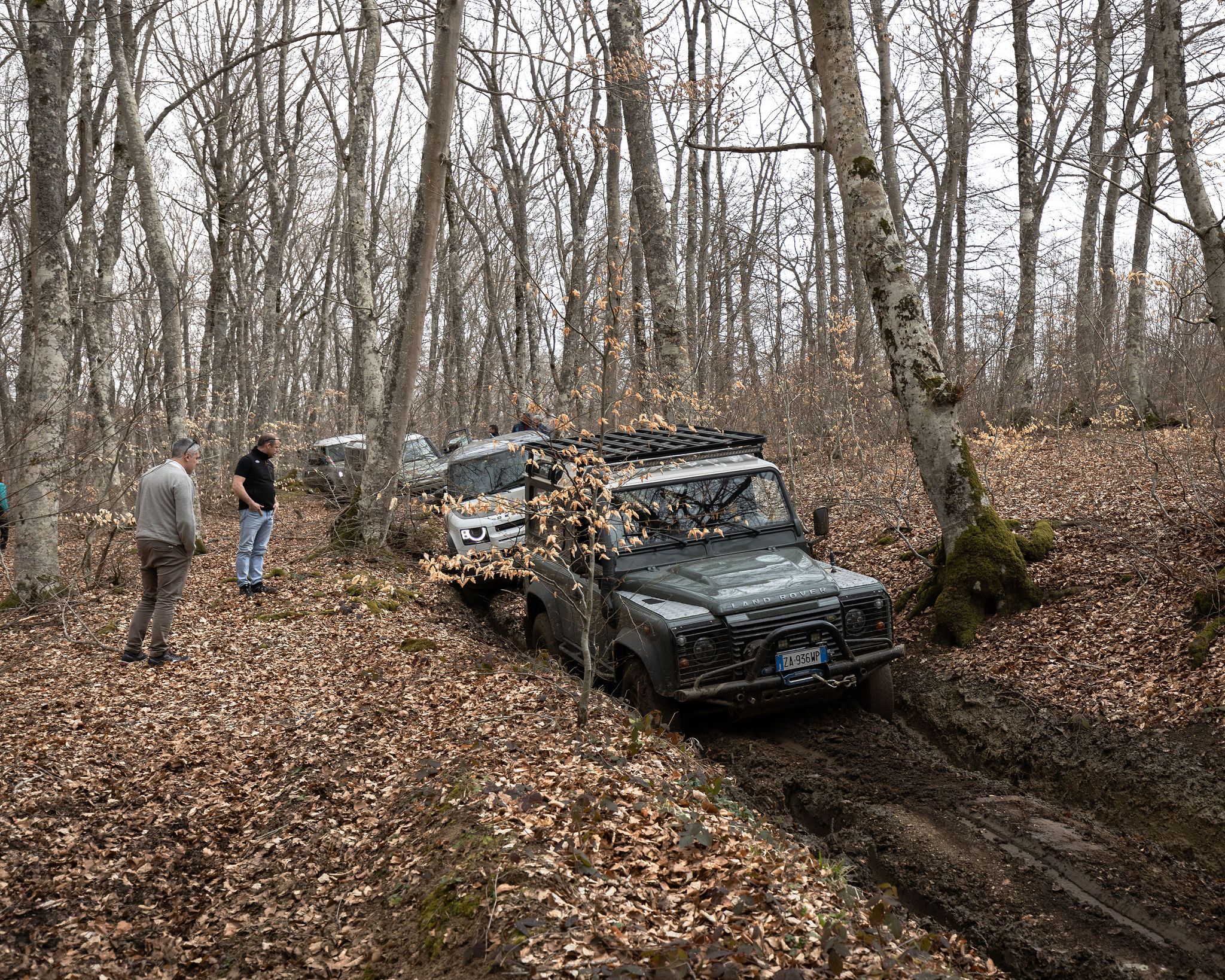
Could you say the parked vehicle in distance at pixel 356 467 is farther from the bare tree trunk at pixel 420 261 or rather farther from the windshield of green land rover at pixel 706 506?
the windshield of green land rover at pixel 706 506

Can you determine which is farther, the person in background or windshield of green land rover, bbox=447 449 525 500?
windshield of green land rover, bbox=447 449 525 500

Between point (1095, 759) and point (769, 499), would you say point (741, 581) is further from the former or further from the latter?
point (1095, 759)

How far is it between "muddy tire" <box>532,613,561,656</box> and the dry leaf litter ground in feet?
2.64

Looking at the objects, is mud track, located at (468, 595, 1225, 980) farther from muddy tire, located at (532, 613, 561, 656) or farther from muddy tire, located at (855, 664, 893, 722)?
muddy tire, located at (532, 613, 561, 656)

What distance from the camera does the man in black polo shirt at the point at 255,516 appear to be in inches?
391

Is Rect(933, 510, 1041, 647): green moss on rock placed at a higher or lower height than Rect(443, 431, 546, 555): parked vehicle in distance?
lower

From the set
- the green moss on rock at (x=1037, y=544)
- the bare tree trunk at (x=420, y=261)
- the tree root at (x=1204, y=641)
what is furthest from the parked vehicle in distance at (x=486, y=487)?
the tree root at (x=1204, y=641)

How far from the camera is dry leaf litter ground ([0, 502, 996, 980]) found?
3457 mm

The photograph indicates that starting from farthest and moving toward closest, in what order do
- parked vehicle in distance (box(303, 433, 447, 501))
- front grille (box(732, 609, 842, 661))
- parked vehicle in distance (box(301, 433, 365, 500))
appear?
1. parked vehicle in distance (box(301, 433, 365, 500))
2. parked vehicle in distance (box(303, 433, 447, 501))
3. front grille (box(732, 609, 842, 661))

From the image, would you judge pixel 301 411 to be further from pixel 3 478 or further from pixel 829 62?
pixel 829 62

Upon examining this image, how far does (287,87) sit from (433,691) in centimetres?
2349

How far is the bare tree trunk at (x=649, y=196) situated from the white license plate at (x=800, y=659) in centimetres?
565

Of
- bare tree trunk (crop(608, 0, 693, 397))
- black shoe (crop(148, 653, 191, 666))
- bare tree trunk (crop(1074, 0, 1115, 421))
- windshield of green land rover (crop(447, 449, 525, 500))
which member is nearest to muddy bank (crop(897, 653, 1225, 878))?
bare tree trunk (crop(608, 0, 693, 397))

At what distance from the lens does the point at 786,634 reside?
5.93m
